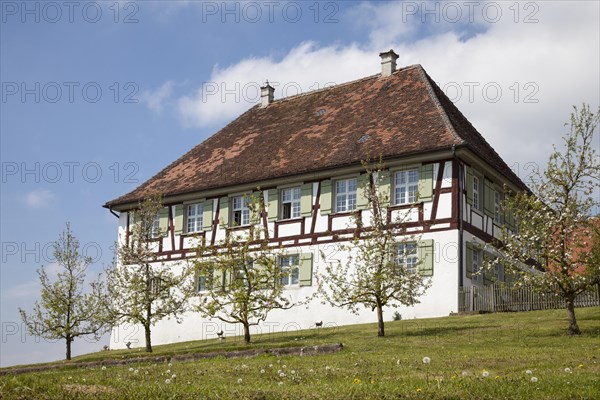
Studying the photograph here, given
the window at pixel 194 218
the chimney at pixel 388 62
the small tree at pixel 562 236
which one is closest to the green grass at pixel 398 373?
the small tree at pixel 562 236

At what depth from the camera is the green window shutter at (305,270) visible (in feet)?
109

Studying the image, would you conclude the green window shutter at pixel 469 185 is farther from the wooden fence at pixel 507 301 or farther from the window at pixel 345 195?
the window at pixel 345 195

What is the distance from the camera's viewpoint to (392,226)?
27328 mm

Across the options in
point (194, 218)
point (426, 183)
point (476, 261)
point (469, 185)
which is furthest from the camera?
point (194, 218)

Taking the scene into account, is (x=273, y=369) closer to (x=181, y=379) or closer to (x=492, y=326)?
(x=181, y=379)

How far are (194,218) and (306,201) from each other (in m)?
6.28

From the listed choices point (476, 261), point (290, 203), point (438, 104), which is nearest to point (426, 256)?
point (476, 261)

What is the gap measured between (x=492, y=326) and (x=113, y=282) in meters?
14.6

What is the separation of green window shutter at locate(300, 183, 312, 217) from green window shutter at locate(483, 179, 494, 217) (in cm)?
657

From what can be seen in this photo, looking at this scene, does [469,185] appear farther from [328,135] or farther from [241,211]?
[241,211]

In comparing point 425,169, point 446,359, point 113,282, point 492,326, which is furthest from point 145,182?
point 446,359

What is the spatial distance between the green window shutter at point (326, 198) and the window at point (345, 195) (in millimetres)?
306

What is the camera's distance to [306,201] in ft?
112

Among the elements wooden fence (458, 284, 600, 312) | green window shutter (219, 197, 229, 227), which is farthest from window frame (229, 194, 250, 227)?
wooden fence (458, 284, 600, 312)
